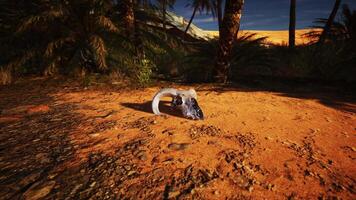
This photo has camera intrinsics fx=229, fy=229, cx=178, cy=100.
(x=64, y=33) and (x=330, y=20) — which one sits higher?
(x=330, y=20)

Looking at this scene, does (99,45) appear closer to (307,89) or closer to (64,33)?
(64,33)

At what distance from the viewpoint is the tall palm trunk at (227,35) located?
4719 millimetres

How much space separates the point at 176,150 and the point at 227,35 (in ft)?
11.6

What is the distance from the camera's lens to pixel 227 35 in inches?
193

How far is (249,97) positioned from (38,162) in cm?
320

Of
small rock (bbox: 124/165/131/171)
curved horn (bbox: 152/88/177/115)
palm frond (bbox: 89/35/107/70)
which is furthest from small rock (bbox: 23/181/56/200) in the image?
palm frond (bbox: 89/35/107/70)

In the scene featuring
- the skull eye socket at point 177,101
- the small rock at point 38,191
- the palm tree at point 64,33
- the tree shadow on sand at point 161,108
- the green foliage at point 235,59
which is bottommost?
the small rock at point 38,191

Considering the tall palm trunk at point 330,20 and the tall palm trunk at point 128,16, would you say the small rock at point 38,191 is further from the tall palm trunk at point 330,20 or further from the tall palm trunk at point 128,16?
the tall palm trunk at point 330,20

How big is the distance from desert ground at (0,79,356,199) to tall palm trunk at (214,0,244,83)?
1.65 metres

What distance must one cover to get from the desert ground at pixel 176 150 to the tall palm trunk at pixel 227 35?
1.65m

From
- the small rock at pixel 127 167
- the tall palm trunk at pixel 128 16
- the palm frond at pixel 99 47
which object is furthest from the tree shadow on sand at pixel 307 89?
the small rock at pixel 127 167

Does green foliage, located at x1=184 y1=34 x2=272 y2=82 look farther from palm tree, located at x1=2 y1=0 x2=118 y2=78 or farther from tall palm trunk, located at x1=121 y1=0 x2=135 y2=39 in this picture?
palm tree, located at x1=2 y1=0 x2=118 y2=78

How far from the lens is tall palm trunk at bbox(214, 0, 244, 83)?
15.5ft

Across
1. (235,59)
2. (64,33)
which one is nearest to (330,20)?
(235,59)
